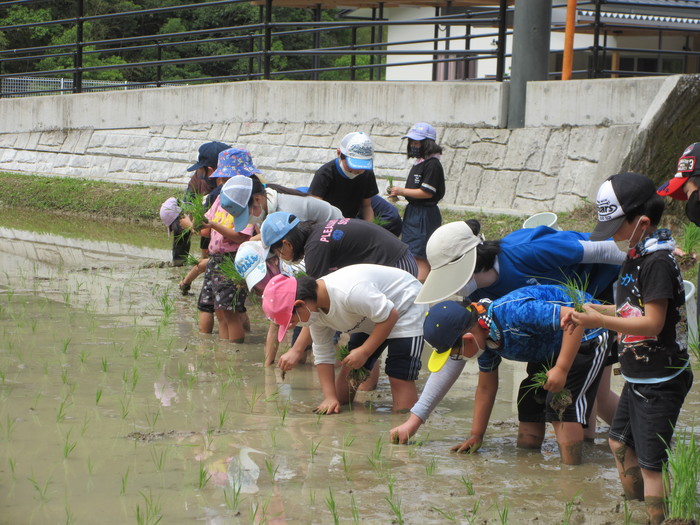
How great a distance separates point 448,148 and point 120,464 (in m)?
7.68

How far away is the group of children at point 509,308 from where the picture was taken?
3426mm

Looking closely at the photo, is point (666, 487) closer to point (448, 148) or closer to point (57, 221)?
Result: point (448, 148)

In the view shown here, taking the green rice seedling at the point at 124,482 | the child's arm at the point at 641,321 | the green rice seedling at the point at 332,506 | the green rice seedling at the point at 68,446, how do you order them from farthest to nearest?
the green rice seedling at the point at 68,446
the green rice seedling at the point at 124,482
the green rice seedling at the point at 332,506
the child's arm at the point at 641,321

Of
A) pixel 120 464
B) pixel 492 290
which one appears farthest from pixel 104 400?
pixel 492 290

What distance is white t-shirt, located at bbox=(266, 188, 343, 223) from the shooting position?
6.12 m

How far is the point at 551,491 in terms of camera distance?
391 centimetres

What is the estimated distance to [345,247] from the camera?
5398 millimetres

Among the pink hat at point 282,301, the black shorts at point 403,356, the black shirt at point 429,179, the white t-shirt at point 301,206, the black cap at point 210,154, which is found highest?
the black cap at point 210,154

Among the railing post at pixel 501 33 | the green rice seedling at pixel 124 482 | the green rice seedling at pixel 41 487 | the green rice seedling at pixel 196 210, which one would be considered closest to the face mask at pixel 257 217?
the green rice seedling at pixel 196 210

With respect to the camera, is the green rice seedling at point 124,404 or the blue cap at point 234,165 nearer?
the green rice seedling at point 124,404

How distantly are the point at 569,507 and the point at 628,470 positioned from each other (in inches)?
11.3

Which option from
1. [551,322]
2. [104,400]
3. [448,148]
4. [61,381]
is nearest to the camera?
Result: [551,322]

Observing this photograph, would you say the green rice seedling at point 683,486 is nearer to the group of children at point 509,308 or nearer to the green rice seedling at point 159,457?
the group of children at point 509,308

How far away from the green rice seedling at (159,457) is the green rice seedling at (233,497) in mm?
371
